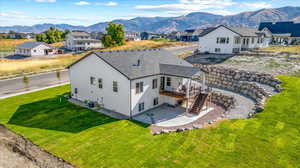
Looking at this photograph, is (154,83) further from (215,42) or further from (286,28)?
(286,28)

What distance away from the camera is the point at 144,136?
51.1 ft

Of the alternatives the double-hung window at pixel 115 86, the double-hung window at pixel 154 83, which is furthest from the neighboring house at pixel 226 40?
the double-hung window at pixel 115 86

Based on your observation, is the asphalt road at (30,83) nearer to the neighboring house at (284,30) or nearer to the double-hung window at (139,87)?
the double-hung window at (139,87)

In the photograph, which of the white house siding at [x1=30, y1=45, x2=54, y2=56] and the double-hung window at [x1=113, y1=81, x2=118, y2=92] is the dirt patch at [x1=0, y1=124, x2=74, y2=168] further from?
the white house siding at [x1=30, y1=45, x2=54, y2=56]

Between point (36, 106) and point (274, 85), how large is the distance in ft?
104

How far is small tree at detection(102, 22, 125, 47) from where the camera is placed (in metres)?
79.7

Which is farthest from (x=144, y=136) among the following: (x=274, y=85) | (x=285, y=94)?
(x=274, y=85)

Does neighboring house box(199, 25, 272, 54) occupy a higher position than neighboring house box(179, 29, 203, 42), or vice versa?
neighboring house box(179, 29, 203, 42)

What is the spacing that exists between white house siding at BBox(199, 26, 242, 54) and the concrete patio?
28.4 metres

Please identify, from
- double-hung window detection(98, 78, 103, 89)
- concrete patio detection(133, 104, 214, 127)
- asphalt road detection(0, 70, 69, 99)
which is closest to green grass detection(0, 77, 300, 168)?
concrete patio detection(133, 104, 214, 127)

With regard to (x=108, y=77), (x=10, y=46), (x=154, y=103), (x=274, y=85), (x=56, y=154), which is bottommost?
(x=56, y=154)

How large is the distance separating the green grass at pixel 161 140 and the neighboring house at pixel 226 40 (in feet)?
87.6

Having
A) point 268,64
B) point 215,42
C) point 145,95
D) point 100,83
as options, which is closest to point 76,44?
point 215,42

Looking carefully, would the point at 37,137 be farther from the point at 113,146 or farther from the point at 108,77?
the point at 108,77
